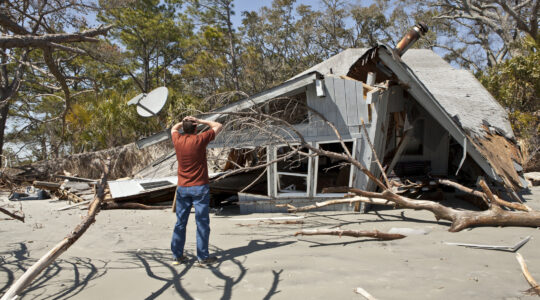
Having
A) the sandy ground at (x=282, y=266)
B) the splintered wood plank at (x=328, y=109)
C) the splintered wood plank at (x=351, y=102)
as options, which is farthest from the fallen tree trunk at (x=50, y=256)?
the splintered wood plank at (x=351, y=102)

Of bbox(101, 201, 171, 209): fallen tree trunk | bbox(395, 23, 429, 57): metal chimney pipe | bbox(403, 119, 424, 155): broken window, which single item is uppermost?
bbox(395, 23, 429, 57): metal chimney pipe

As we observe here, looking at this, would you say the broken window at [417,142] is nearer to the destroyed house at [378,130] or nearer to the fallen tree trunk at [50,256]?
the destroyed house at [378,130]

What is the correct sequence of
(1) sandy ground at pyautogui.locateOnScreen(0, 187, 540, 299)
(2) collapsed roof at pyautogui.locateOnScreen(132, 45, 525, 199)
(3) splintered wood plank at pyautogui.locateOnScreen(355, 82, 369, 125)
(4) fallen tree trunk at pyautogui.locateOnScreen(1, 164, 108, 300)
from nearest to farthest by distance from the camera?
1. (4) fallen tree trunk at pyautogui.locateOnScreen(1, 164, 108, 300)
2. (1) sandy ground at pyautogui.locateOnScreen(0, 187, 540, 299)
3. (2) collapsed roof at pyautogui.locateOnScreen(132, 45, 525, 199)
4. (3) splintered wood plank at pyautogui.locateOnScreen(355, 82, 369, 125)

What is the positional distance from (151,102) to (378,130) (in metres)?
5.25

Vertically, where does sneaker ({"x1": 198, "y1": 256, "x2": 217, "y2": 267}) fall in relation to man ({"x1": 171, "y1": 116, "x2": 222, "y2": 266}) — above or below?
below

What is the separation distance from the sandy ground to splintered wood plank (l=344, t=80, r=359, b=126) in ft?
8.10

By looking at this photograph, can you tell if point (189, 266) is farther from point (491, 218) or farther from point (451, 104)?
point (451, 104)

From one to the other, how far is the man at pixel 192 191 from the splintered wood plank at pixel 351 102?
4.06 meters

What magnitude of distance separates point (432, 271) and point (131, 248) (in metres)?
4.35

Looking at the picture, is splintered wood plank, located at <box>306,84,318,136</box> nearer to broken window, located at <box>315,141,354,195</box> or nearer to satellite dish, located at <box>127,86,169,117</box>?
broken window, located at <box>315,141,354,195</box>

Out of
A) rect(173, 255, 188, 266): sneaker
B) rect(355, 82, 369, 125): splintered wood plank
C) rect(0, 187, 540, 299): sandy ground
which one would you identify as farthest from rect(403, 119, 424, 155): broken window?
rect(173, 255, 188, 266): sneaker

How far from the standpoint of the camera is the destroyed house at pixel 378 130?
7105 millimetres

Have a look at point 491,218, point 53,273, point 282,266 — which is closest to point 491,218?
point 491,218

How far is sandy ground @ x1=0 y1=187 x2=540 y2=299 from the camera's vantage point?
340 centimetres
